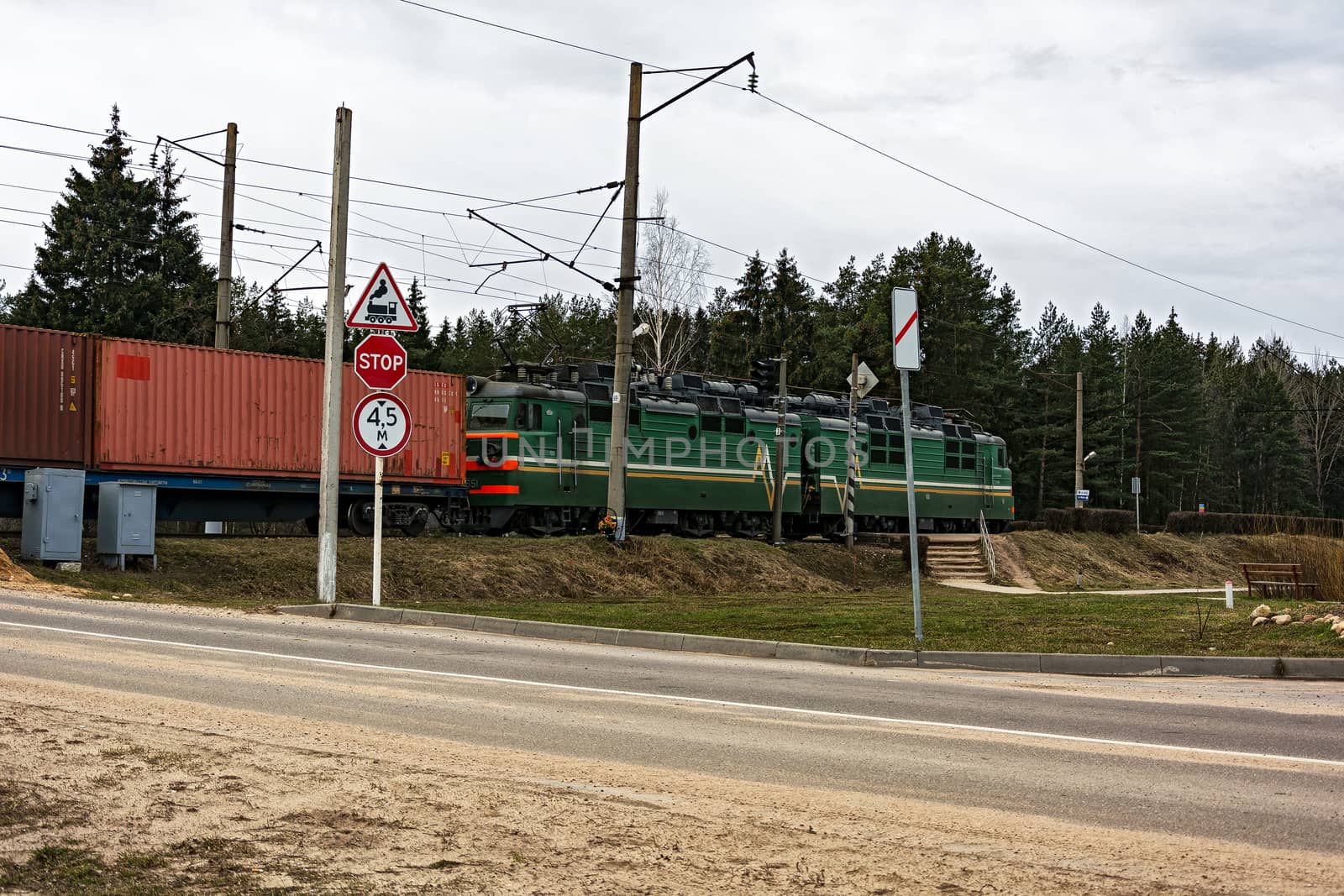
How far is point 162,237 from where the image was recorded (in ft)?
193

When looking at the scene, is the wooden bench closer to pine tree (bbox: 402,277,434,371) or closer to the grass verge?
the grass verge

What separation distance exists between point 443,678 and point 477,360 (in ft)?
253

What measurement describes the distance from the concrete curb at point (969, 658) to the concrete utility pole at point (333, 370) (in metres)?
3.47

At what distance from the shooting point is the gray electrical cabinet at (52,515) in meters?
21.9

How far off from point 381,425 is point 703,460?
2000cm

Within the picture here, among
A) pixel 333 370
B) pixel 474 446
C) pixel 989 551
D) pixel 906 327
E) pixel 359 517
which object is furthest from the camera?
pixel 989 551

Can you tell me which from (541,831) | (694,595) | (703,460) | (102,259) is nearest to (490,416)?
(703,460)

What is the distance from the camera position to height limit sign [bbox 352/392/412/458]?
17203 millimetres

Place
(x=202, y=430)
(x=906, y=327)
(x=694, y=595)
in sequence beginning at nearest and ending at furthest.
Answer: (x=906, y=327), (x=202, y=430), (x=694, y=595)

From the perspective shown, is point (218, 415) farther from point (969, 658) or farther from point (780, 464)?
point (969, 658)

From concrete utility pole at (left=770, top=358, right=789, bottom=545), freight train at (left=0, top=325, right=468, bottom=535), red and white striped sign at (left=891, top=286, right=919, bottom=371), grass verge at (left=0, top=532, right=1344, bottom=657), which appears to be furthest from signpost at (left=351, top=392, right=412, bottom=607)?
concrete utility pole at (left=770, top=358, right=789, bottom=545)

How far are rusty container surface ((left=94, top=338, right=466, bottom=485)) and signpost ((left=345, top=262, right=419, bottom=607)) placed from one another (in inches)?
343

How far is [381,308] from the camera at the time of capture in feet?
56.3

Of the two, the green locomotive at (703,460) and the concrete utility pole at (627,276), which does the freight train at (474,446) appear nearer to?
the green locomotive at (703,460)
